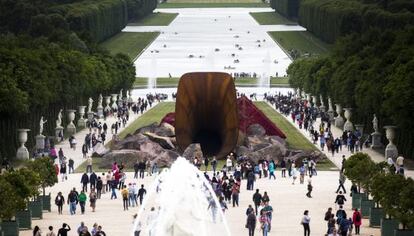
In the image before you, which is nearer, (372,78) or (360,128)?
(372,78)

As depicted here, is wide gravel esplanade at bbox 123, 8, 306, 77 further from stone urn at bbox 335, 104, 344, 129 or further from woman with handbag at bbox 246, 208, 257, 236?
woman with handbag at bbox 246, 208, 257, 236

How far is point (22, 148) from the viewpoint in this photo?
6706cm

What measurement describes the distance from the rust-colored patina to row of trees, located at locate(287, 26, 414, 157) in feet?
22.1

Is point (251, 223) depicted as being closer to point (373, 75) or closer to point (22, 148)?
point (22, 148)

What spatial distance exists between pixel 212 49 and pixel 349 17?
19396 mm

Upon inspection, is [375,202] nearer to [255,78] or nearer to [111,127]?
[111,127]

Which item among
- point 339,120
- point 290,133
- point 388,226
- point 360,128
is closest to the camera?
point 388,226

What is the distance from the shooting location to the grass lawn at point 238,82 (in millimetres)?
122688

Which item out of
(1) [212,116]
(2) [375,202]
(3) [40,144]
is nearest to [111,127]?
(3) [40,144]

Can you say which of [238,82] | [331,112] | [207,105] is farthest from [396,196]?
[238,82]

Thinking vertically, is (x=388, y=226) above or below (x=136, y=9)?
below

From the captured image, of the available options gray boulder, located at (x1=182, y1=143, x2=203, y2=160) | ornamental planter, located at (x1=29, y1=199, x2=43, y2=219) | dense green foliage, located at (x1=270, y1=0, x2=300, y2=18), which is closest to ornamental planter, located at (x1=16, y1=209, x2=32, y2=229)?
ornamental planter, located at (x1=29, y1=199, x2=43, y2=219)

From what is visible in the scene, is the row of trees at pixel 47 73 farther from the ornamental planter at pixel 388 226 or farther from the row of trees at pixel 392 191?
the ornamental planter at pixel 388 226

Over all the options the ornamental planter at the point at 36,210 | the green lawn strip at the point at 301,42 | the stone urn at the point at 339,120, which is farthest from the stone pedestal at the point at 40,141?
the green lawn strip at the point at 301,42
